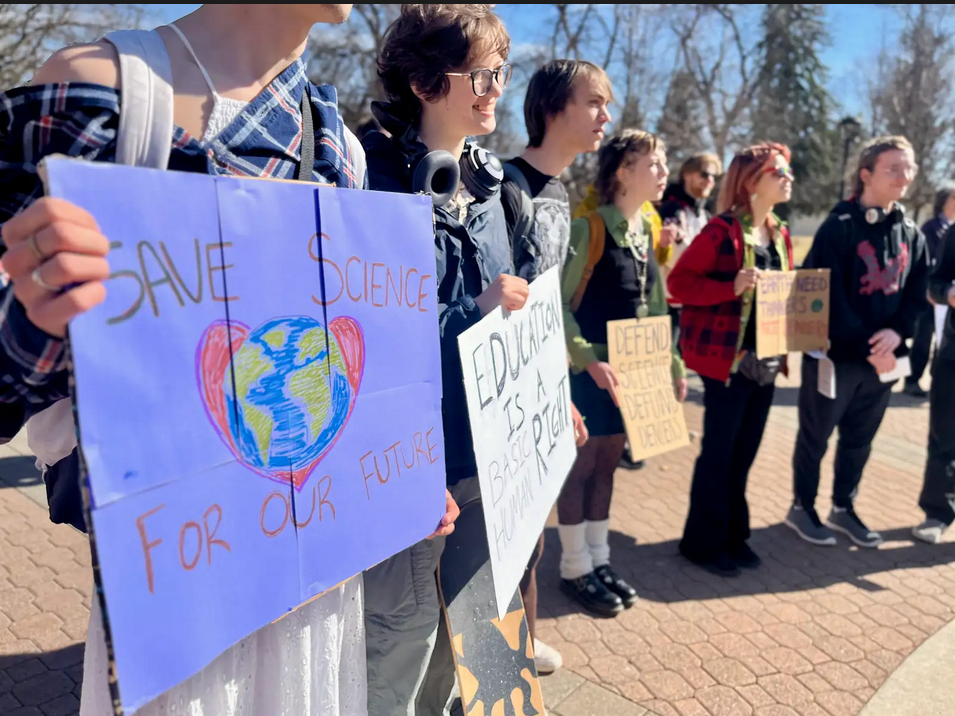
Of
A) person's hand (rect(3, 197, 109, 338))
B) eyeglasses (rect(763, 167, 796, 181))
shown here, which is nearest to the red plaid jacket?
eyeglasses (rect(763, 167, 796, 181))

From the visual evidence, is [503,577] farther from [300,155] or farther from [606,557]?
[606,557]

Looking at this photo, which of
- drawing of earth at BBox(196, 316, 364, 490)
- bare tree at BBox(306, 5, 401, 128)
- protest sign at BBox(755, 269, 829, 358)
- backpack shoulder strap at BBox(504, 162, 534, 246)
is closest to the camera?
drawing of earth at BBox(196, 316, 364, 490)

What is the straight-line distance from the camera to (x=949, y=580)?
12.5 ft

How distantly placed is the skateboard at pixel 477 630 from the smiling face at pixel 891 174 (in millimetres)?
3076

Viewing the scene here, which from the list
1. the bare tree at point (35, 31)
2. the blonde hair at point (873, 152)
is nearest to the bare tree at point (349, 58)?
the bare tree at point (35, 31)

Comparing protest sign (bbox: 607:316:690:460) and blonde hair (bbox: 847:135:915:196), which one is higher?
blonde hair (bbox: 847:135:915:196)

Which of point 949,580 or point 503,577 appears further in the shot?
point 949,580

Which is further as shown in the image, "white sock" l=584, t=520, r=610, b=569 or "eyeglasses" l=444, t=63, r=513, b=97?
"white sock" l=584, t=520, r=610, b=569

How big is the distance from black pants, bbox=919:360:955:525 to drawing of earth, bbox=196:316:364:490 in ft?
13.4

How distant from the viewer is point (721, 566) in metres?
3.75

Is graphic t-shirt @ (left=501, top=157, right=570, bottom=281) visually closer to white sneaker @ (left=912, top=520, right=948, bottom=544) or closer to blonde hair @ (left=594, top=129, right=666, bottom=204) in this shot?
blonde hair @ (left=594, top=129, right=666, bottom=204)

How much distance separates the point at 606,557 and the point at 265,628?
2.42 m

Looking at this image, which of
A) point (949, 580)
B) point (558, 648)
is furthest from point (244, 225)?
point (949, 580)

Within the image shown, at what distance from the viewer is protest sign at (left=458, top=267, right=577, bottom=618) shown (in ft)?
5.39
